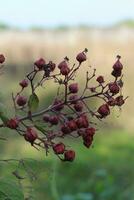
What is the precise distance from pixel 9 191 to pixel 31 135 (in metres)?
0.12

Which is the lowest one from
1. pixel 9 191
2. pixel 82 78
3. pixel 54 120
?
pixel 82 78

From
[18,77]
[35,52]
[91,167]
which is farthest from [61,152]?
[35,52]

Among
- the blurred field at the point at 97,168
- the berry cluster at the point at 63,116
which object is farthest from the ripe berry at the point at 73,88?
the blurred field at the point at 97,168

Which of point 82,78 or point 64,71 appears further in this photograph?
point 82,78

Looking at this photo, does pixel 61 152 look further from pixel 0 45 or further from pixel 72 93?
pixel 0 45

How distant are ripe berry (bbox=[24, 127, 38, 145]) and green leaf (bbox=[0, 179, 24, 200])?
11 cm

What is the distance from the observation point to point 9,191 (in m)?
1.05

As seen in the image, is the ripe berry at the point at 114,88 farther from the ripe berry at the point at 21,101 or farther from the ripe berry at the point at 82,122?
the ripe berry at the point at 21,101

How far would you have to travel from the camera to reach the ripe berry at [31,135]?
3.21 ft

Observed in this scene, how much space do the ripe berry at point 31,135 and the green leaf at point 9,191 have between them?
0.11 metres

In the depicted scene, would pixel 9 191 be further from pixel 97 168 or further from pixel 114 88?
pixel 97 168

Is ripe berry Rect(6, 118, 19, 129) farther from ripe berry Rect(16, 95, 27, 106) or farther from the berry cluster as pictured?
ripe berry Rect(16, 95, 27, 106)

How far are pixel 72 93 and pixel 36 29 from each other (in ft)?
22.5

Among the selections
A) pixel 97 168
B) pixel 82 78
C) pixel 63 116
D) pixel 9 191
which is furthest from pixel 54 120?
pixel 82 78
